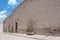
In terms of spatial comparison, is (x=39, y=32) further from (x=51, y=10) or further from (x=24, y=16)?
(x=24, y=16)

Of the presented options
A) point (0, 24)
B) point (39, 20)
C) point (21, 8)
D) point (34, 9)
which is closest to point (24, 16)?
point (21, 8)

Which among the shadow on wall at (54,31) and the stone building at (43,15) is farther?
the stone building at (43,15)

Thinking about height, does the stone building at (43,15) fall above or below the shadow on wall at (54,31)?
above

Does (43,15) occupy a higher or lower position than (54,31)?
higher

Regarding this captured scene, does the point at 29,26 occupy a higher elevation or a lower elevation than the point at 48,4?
lower

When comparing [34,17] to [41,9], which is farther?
[34,17]

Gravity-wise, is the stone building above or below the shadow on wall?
above

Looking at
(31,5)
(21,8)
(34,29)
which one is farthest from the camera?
(21,8)

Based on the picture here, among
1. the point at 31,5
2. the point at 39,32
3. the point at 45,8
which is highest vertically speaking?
the point at 31,5

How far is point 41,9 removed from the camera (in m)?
17.7

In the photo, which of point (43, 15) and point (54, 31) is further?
point (43, 15)

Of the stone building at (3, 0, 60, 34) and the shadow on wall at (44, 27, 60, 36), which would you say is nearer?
the shadow on wall at (44, 27, 60, 36)

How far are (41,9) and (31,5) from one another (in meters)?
3.66

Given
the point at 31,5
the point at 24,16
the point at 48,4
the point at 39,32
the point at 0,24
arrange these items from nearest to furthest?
1. the point at 48,4
2. the point at 39,32
3. the point at 31,5
4. the point at 24,16
5. the point at 0,24
